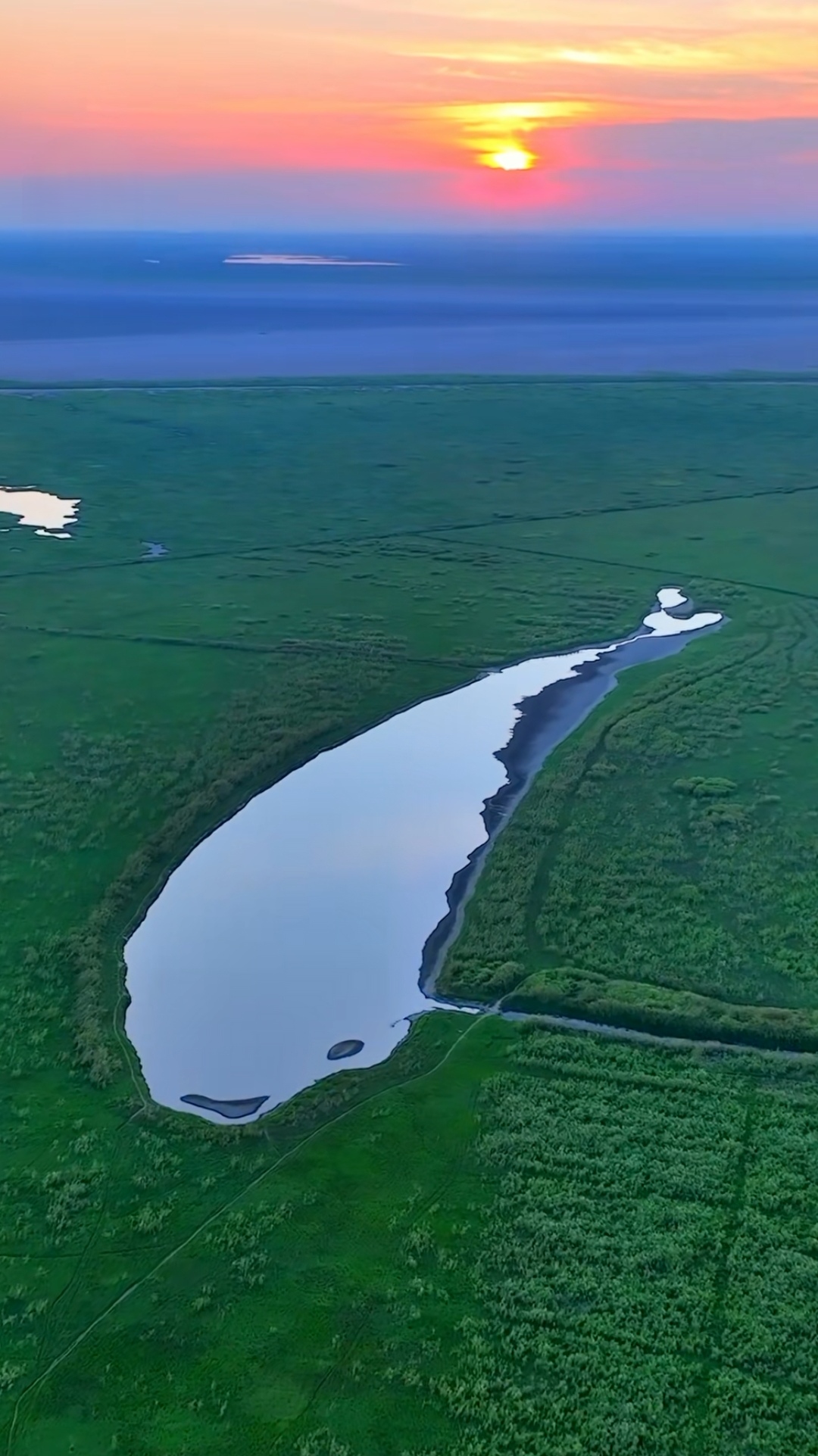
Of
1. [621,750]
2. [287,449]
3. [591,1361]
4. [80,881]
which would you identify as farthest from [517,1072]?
[287,449]

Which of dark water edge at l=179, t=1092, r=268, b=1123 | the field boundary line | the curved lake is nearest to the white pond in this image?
the curved lake

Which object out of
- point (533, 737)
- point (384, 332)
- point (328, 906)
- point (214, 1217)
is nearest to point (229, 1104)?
point (214, 1217)

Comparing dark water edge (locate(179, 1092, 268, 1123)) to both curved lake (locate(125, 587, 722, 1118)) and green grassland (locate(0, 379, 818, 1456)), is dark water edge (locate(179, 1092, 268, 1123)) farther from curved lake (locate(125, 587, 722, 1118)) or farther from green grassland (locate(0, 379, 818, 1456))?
green grassland (locate(0, 379, 818, 1456))

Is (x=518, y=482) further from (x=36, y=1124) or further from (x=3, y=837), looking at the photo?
(x=36, y=1124)

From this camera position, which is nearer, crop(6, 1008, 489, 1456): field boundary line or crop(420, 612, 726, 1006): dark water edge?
crop(6, 1008, 489, 1456): field boundary line

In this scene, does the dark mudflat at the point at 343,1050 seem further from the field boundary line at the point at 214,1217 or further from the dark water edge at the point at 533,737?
the dark water edge at the point at 533,737

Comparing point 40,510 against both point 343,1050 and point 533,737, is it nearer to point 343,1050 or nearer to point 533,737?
Answer: point 533,737

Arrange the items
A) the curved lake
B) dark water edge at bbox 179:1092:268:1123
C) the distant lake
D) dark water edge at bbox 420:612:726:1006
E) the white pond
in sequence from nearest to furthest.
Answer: dark water edge at bbox 179:1092:268:1123 < the curved lake < dark water edge at bbox 420:612:726:1006 < the white pond < the distant lake
